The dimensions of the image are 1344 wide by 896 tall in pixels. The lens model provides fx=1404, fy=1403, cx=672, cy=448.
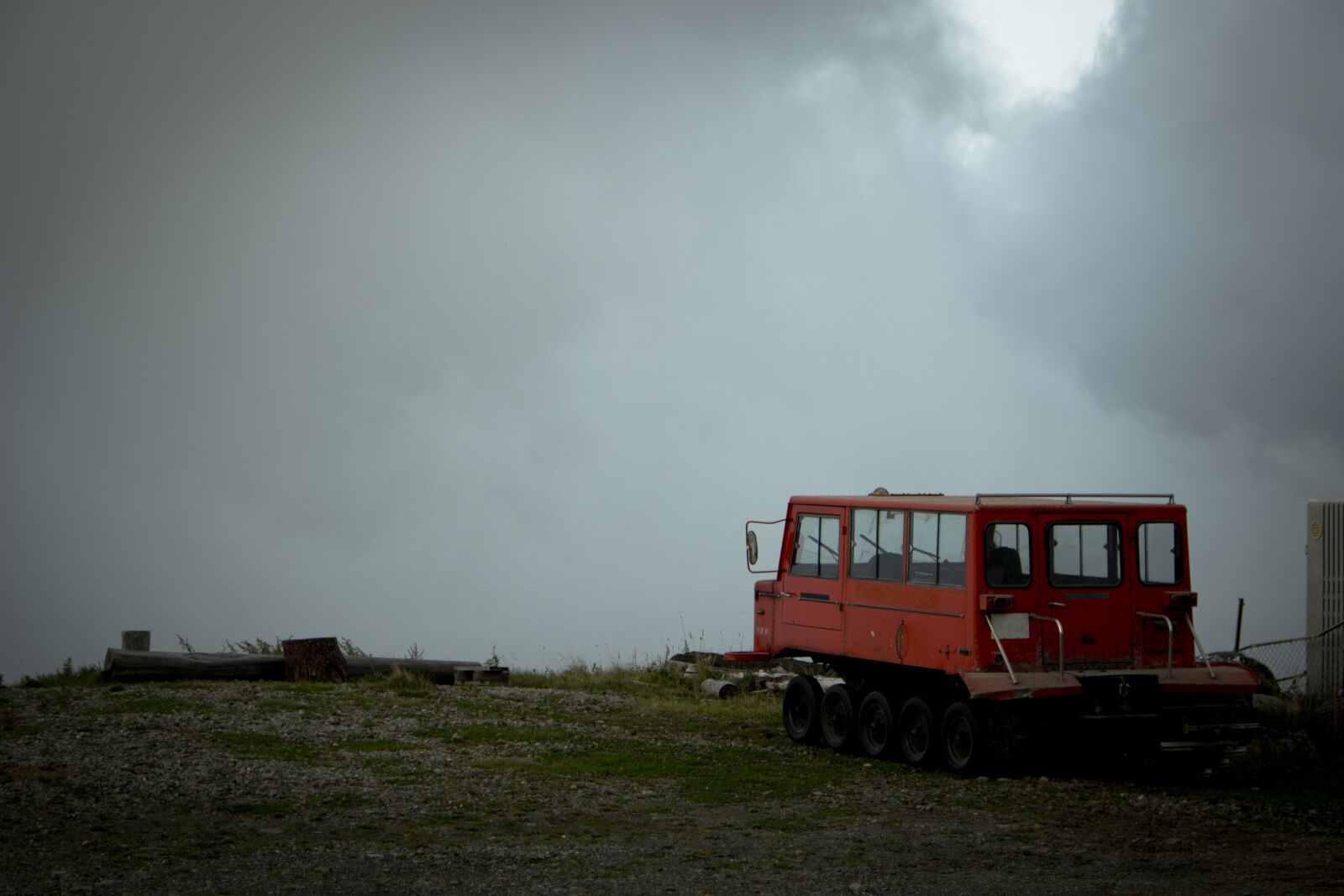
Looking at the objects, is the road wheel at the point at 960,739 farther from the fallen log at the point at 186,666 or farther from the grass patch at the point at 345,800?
the fallen log at the point at 186,666

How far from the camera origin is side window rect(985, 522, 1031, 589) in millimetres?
14336

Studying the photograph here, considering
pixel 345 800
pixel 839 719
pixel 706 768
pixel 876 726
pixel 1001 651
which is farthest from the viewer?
pixel 839 719

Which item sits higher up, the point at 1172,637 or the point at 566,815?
the point at 1172,637

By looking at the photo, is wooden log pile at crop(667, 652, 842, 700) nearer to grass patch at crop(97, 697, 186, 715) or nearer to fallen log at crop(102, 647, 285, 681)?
fallen log at crop(102, 647, 285, 681)

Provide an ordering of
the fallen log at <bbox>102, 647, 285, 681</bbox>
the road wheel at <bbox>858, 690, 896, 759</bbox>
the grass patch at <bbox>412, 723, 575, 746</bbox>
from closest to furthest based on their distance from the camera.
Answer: the road wheel at <bbox>858, 690, 896, 759</bbox>, the grass patch at <bbox>412, 723, 575, 746</bbox>, the fallen log at <bbox>102, 647, 285, 681</bbox>

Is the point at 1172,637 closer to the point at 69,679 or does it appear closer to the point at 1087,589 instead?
the point at 1087,589

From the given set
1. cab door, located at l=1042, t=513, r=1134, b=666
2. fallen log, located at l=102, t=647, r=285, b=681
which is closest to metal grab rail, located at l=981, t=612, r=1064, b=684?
cab door, located at l=1042, t=513, r=1134, b=666

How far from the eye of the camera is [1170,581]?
14906 millimetres

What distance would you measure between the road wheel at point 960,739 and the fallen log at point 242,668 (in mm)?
9825

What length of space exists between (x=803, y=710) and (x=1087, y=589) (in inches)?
169

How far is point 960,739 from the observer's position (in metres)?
14.7

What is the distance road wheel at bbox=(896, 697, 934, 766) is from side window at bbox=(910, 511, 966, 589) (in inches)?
54.1

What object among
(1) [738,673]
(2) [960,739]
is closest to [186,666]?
(1) [738,673]

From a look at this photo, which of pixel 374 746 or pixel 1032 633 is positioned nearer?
pixel 1032 633
